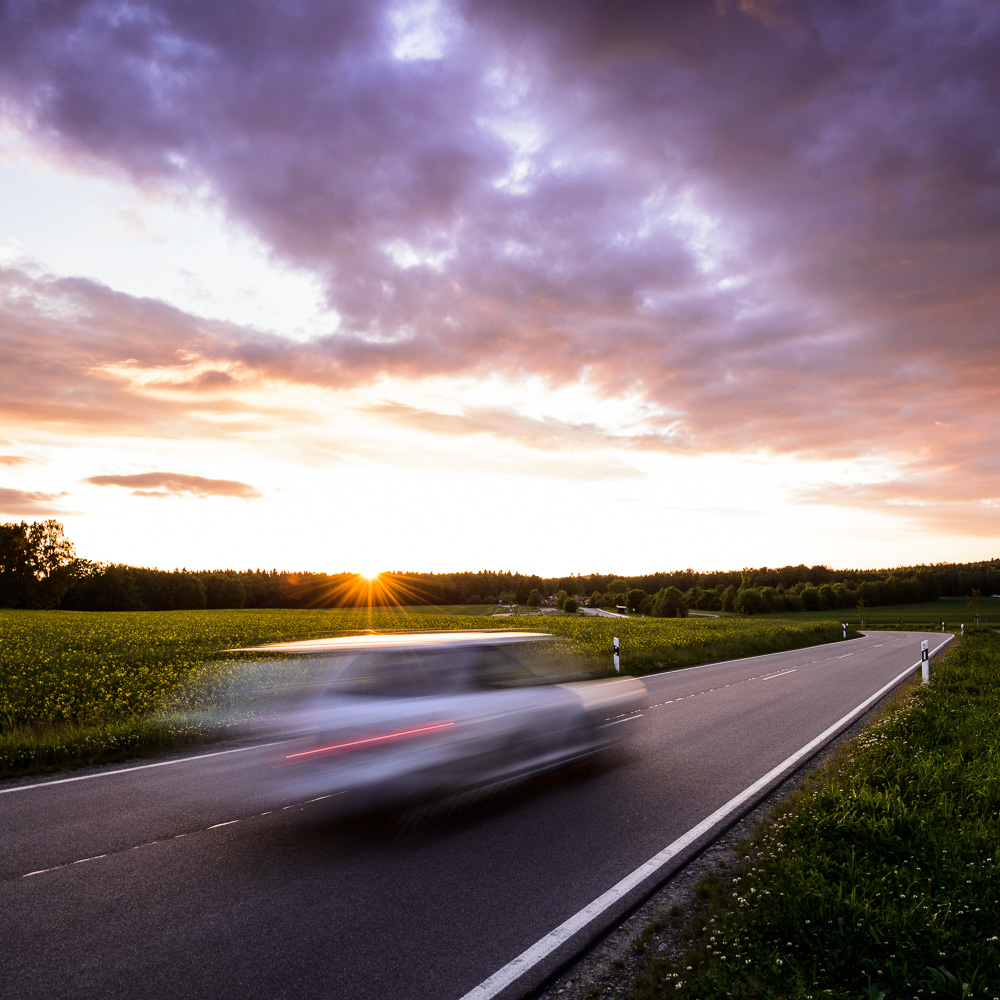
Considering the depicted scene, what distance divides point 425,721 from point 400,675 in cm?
53

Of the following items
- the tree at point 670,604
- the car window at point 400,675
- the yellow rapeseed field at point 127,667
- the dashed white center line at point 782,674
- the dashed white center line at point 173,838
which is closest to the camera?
the dashed white center line at point 173,838

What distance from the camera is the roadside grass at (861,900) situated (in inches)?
130

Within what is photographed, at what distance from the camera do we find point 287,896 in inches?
168

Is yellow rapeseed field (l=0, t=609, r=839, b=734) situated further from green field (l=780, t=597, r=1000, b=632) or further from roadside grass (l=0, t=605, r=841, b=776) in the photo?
green field (l=780, t=597, r=1000, b=632)

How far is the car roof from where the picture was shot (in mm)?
6594

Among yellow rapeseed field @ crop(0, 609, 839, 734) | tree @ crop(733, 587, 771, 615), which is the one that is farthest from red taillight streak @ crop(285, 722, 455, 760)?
tree @ crop(733, 587, 771, 615)

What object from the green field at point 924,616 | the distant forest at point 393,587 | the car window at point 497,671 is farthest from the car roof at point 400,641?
the distant forest at point 393,587

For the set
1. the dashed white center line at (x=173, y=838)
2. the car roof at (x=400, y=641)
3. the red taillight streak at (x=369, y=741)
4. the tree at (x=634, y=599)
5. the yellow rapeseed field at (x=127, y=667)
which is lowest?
the tree at (x=634, y=599)

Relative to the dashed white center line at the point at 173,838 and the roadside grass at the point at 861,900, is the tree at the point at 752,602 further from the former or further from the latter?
the dashed white center line at the point at 173,838

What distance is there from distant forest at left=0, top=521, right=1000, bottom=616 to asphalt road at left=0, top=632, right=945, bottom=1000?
261 ft

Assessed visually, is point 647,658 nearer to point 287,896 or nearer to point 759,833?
point 759,833

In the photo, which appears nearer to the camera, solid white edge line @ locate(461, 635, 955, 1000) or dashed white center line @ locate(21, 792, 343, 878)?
solid white edge line @ locate(461, 635, 955, 1000)

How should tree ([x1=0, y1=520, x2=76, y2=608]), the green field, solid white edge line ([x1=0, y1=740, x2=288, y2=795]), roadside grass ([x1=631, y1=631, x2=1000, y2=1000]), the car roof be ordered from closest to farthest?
roadside grass ([x1=631, y1=631, x2=1000, y2=1000])
the car roof
solid white edge line ([x1=0, y1=740, x2=288, y2=795])
the green field
tree ([x1=0, y1=520, x2=76, y2=608])

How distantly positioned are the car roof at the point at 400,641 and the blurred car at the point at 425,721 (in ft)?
0.05
